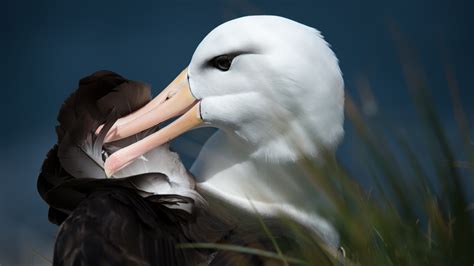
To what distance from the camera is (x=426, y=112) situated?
0.83 metres

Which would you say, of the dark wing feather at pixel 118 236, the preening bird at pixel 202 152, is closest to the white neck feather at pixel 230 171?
the preening bird at pixel 202 152

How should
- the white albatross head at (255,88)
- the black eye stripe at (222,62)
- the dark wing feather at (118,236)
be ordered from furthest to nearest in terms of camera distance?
the black eye stripe at (222,62)
the white albatross head at (255,88)
the dark wing feather at (118,236)

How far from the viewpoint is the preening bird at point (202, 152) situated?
5.83 ft

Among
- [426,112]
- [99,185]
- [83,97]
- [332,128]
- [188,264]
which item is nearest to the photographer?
[426,112]

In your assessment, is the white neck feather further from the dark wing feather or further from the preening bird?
the dark wing feather

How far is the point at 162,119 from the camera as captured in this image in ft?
7.82

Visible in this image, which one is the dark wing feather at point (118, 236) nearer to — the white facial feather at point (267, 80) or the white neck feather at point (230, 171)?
the white neck feather at point (230, 171)

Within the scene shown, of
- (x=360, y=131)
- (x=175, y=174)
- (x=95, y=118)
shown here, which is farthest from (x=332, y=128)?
(x=360, y=131)

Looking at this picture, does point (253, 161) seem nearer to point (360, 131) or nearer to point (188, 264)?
point (188, 264)

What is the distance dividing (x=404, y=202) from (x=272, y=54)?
53.9 inches

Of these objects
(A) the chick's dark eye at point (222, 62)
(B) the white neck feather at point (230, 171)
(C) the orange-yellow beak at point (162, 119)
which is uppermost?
(A) the chick's dark eye at point (222, 62)

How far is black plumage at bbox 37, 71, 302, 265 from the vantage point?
1712 millimetres

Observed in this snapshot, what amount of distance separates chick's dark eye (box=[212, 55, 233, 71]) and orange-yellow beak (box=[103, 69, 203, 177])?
0.15 meters

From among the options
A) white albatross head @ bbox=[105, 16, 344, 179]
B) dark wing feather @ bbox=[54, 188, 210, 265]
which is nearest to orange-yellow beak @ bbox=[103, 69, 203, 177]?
white albatross head @ bbox=[105, 16, 344, 179]
